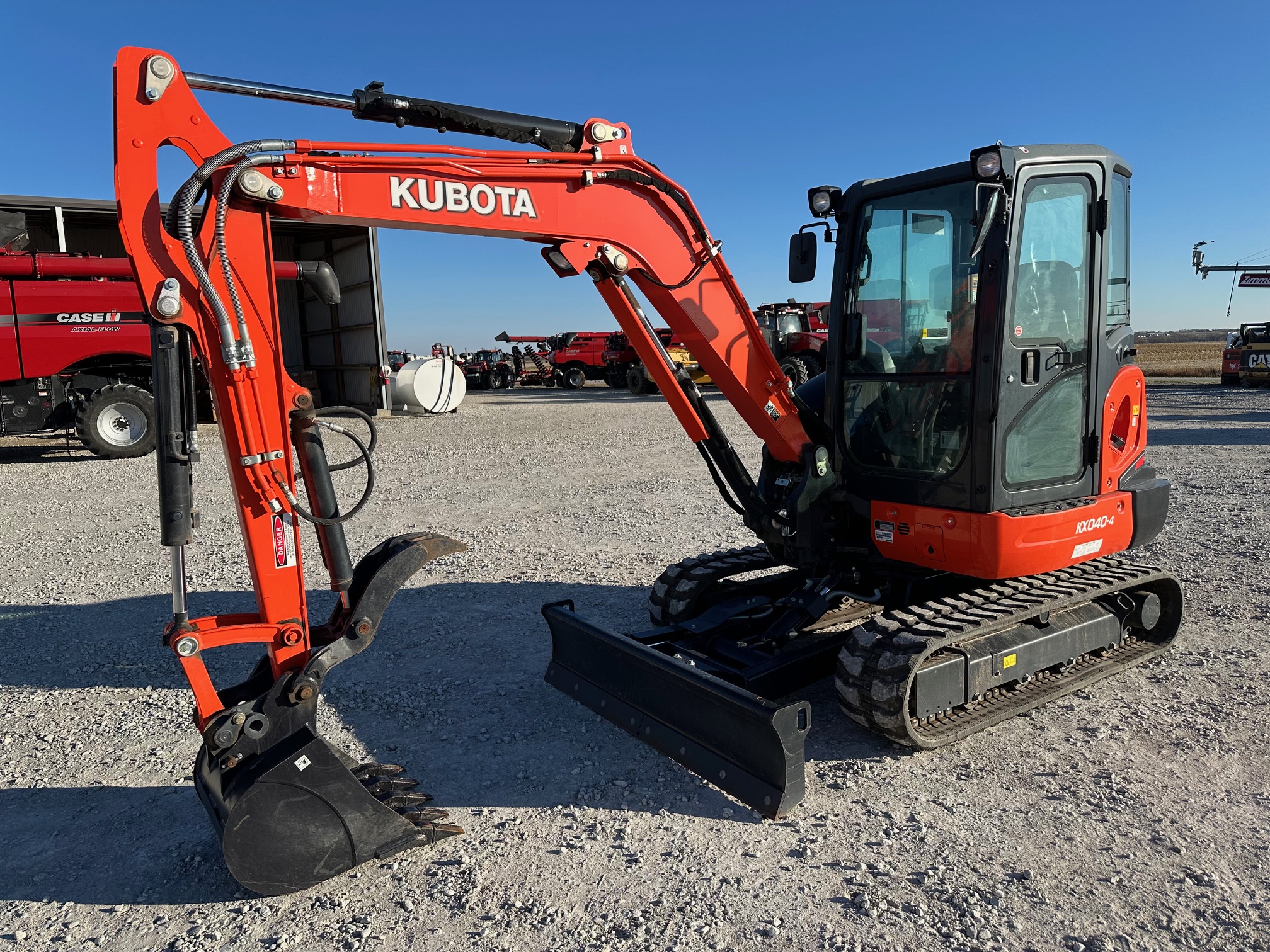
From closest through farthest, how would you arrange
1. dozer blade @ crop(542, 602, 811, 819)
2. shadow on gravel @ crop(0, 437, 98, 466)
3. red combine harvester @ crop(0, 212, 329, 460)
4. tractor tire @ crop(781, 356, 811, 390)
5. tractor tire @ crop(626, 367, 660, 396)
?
dozer blade @ crop(542, 602, 811, 819), red combine harvester @ crop(0, 212, 329, 460), shadow on gravel @ crop(0, 437, 98, 466), tractor tire @ crop(781, 356, 811, 390), tractor tire @ crop(626, 367, 660, 396)

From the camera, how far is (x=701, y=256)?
4.38 metres

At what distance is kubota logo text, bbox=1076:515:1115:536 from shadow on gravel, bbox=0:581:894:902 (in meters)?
1.53

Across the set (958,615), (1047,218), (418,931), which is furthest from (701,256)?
(418,931)

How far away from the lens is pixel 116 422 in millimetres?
14539

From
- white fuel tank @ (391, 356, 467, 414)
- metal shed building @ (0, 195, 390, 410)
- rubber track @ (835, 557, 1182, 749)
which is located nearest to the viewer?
rubber track @ (835, 557, 1182, 749)

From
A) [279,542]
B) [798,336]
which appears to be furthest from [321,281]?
[798,336]

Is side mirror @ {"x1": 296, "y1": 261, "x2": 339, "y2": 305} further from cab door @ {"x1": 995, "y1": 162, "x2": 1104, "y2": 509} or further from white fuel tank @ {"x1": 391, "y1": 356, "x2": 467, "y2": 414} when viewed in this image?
white fuel tank @ {"x1": 391, "y1": 356, "x2": 467, "y2": 414}

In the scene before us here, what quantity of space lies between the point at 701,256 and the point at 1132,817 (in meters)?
2.99

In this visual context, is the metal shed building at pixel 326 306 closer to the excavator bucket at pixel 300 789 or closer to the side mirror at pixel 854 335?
the side mirror at pixel 854 335

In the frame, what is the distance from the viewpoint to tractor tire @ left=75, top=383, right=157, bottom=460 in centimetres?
1423

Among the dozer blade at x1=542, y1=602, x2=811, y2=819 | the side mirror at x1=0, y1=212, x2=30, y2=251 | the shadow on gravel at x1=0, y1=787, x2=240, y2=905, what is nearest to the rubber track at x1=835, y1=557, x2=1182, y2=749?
the dozer blade at x1=542, y1=602, x2=811, y2=819

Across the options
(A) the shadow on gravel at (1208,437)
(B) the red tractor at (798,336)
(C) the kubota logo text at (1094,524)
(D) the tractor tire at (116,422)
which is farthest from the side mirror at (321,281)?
(B) the red tractor at (798,336)

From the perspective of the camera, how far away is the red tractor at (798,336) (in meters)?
21.5

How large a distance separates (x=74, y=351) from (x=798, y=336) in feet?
51.0
